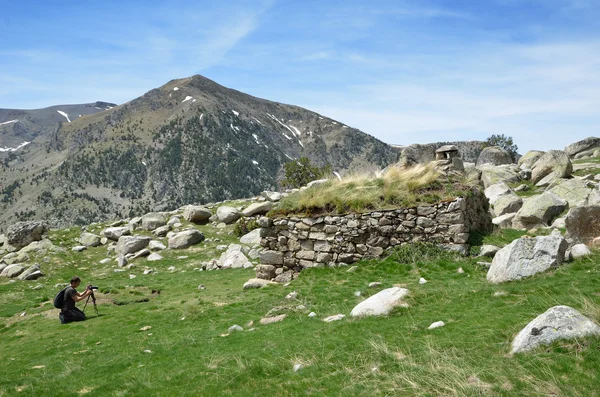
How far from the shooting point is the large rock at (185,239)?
31.6m

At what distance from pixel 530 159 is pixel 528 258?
3695 centimetres

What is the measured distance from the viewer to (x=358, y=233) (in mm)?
18375

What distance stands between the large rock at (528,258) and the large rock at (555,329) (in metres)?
4.42

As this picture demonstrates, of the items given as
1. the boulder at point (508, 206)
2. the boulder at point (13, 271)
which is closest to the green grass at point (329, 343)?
the boulder at point (508, 206)

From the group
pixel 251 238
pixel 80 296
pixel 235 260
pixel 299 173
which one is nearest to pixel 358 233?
pixel 235 260

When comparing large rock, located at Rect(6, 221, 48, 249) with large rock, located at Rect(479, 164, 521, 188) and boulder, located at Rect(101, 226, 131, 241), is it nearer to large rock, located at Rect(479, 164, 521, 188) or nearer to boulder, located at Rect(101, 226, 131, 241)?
boulder, located at Rect(101, 226, 131, 241)

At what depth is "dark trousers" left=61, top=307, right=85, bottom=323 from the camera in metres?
16.5

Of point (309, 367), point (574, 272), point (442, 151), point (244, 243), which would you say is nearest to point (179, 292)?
point (244, 243)

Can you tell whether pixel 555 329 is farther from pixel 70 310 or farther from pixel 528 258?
pixel 70 310

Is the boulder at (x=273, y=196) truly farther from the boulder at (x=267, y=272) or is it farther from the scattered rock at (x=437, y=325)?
the scattered rock at (x=437, y=325)

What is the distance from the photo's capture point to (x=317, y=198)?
64.4 feet

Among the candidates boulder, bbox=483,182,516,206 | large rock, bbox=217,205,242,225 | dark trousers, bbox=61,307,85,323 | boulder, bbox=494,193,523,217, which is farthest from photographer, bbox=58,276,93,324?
boulder, bbox=483,182,516,206

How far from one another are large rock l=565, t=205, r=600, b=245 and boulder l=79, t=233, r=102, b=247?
33.0 metres

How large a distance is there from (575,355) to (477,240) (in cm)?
1161
